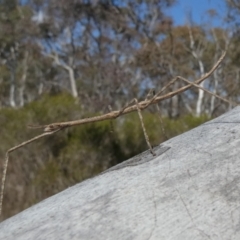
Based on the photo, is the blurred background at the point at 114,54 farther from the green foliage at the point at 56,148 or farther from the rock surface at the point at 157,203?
the rock surface at the point at 157,203

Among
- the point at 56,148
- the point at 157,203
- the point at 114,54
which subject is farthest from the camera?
the point at 114,54

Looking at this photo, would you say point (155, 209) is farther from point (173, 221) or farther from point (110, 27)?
point (110, 27)

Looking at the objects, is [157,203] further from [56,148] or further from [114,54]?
[114,54]

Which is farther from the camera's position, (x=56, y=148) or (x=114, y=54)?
(x=114, y=54)

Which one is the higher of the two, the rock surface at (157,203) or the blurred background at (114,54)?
the blurred background at (114,54)

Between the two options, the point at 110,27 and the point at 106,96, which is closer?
the point at 110,27

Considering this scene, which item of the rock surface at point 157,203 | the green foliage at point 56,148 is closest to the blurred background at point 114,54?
the green foliage at point 56,148

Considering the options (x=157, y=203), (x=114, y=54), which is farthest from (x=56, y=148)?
(x=114, y=54)

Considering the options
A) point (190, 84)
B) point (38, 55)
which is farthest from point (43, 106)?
point (38, 55)

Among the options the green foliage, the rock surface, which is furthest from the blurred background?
the rock surface
